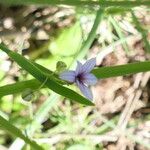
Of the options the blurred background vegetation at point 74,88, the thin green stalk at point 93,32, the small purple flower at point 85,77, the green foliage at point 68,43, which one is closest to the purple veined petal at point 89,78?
the small purple flower at point 85,77

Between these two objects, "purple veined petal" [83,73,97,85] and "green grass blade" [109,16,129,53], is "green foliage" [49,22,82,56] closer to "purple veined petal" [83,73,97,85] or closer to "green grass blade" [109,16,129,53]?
"green grass blade" [109,16,129,53]

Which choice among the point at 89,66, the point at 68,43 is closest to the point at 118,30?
the point at 68,43

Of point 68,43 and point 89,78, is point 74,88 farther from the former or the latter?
point 89,78

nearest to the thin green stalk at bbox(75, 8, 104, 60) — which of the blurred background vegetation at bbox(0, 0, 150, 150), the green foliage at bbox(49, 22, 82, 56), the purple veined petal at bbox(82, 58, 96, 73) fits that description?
the blurred background vegetation at bbox(0, 0, 150, 150)

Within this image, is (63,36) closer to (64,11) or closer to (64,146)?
(64,11)

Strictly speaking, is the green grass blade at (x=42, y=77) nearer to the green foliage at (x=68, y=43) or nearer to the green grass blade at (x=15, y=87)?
the green grass blade at (x=15, y=87)

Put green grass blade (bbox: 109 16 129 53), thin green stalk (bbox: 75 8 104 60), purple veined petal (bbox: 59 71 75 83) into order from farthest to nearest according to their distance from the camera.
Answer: green grass blade (bbox: 109 16 129 53) → thin green stalk (bbox: 75 8 104 60) → purple veined petal (bbox: 59 71 75 83)
